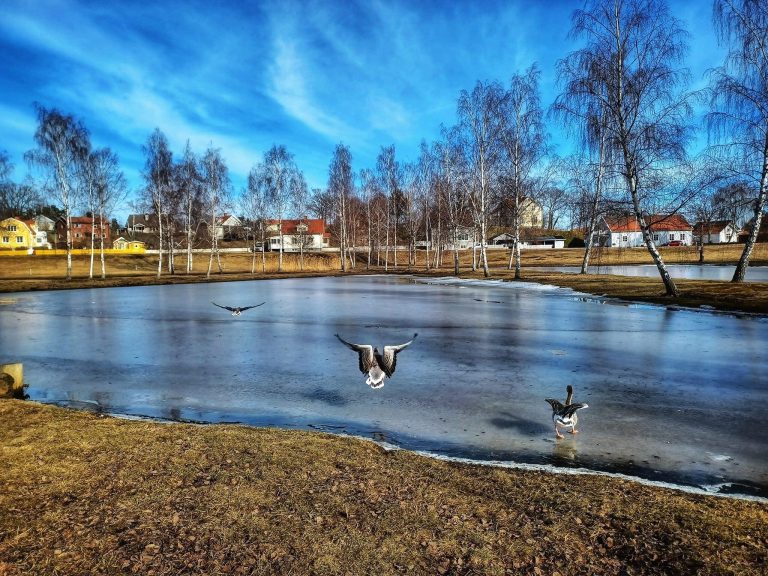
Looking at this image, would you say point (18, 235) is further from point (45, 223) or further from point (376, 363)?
point (376, 363)

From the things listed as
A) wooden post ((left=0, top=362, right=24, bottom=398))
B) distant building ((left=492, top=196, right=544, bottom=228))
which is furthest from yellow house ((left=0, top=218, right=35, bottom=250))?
wooden post ((left=0, top=362, right=24, bottom=398))

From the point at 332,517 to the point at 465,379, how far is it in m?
5.48

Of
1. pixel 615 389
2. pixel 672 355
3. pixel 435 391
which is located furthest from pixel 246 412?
pixel 672 355

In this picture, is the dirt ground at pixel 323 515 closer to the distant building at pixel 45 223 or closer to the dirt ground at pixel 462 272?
the dirt ground at pixel 462 272

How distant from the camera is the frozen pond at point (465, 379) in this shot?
567 cm

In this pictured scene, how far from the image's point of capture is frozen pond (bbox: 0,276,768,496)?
5.67m

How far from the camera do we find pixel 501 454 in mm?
5312

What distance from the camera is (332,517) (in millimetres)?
3627

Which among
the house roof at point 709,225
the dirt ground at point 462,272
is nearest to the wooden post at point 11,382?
the dirt ground at point 462,272

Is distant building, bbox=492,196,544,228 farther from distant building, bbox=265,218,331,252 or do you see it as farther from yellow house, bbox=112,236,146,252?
yellow house, bbox=112,236,146,252

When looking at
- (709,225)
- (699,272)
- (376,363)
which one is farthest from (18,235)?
(709,225)

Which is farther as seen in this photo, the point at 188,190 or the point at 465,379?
the point at 188,190

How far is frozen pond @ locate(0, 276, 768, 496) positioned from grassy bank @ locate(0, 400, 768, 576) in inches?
44.5

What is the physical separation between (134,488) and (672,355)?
1057 cm
